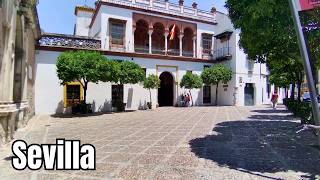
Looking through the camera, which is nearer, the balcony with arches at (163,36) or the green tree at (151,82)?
the green tree at (151,82)

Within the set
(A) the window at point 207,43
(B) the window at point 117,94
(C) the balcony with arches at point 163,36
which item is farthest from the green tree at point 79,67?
(A) the window at point 207,43

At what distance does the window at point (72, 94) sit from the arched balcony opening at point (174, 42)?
10.0m

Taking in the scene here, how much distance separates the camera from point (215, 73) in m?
27.8

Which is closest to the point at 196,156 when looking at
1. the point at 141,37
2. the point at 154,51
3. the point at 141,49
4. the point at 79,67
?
the point at 79,67

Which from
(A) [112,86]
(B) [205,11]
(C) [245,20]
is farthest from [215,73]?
(C) [245,20]

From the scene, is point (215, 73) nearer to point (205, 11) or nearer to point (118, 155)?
point (205, 11)

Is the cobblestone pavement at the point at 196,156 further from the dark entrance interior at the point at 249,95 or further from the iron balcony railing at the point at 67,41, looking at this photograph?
the dark entrance interior at the point at 249,95

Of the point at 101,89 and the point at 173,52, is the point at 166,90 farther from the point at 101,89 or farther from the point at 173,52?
the point at 101,89

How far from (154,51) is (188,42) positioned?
4.50 m

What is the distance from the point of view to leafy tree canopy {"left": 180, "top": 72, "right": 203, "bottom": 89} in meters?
27.1

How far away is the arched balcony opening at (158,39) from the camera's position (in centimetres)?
2885

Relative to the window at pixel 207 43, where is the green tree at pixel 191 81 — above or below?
below

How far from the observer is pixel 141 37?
28828 mm

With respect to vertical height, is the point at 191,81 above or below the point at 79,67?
below
